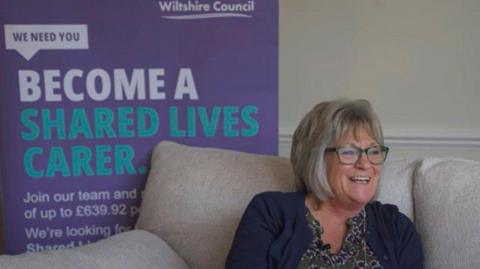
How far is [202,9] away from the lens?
1721 millimetres

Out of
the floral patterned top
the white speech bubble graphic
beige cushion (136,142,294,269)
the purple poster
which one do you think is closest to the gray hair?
the floral patterned top

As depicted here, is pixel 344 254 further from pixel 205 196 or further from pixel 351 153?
pixel 205 196

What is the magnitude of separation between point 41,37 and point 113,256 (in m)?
0.79

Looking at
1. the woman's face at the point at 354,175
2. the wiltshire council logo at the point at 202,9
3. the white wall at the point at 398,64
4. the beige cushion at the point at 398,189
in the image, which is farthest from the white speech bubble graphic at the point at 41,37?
the beige cushion at the point at 398,189

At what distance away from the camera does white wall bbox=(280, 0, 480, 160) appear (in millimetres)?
1955

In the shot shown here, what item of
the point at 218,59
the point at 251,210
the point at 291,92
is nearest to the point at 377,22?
the point at 291,92

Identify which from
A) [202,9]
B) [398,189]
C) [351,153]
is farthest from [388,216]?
[202,9]

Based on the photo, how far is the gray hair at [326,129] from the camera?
136cm

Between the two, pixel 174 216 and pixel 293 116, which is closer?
pixel 174 216

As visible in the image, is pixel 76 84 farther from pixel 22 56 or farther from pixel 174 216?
pixel 174 216

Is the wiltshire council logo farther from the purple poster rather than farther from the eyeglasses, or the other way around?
the eyeglasses

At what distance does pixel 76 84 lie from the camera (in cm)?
174

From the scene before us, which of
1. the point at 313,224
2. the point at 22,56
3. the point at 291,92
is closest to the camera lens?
the point at 313,224

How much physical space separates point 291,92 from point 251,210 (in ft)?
2.50
